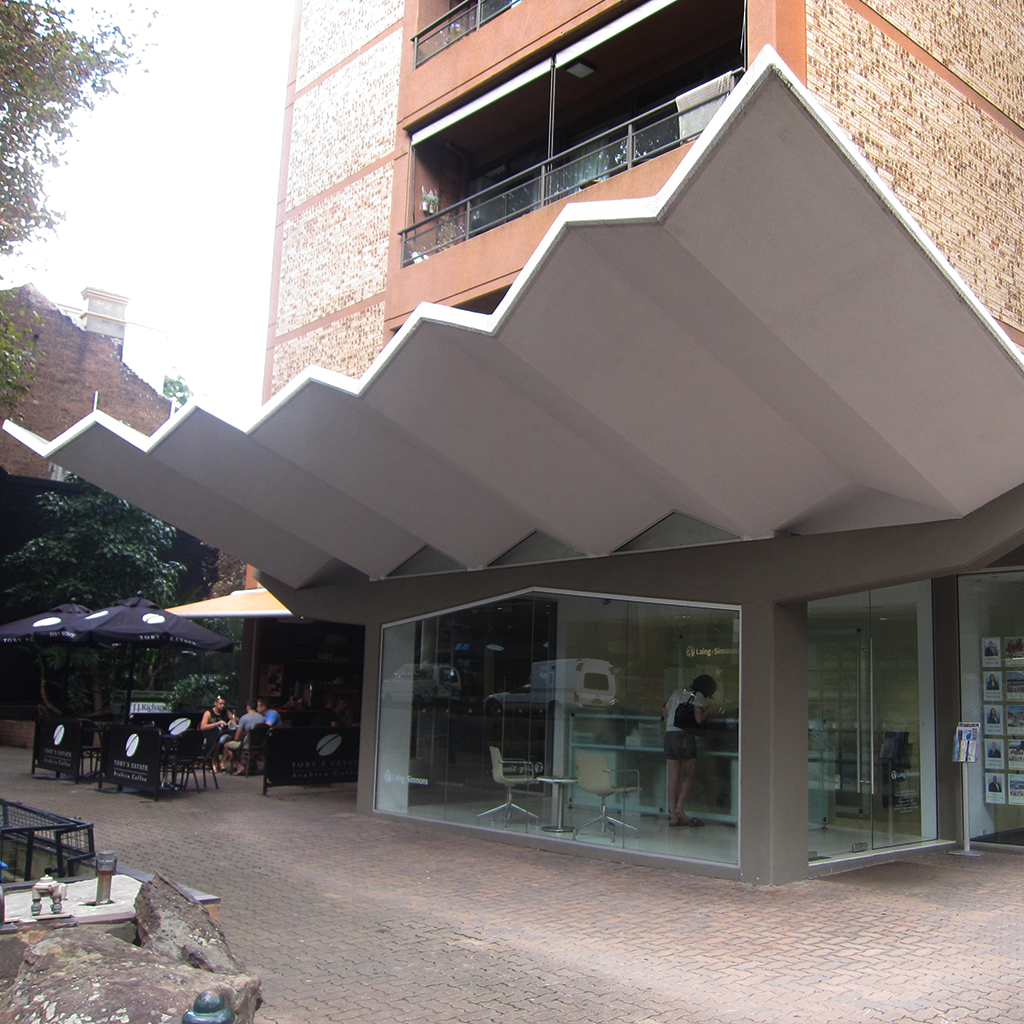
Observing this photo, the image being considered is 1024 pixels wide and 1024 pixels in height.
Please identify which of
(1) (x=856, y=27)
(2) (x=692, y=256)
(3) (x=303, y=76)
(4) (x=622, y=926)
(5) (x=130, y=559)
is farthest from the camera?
(5) (x=130, y=559)

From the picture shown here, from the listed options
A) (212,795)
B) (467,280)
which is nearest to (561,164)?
(467,280)

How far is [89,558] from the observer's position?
76.2 ft

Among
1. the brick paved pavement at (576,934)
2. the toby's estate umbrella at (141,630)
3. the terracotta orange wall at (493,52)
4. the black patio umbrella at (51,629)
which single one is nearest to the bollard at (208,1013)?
the brick paved pavement at (576,934)

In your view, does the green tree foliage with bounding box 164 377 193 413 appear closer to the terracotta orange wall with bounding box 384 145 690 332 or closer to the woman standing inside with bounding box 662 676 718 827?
the terracotta orange wall with bounding box 384 145 690 332

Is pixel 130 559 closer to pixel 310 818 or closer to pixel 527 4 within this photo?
pixel 310 818

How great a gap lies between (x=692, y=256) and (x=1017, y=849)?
838 centimetres

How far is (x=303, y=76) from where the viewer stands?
1673cm

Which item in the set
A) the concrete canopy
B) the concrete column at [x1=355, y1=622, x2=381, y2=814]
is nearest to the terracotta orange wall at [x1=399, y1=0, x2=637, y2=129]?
the concrete canopy

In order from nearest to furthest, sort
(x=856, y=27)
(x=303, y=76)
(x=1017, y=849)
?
1. (x=856, y=27)
2. (x=1017, y=849)
3. (x=303, y=76)

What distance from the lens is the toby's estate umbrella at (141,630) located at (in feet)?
50.0

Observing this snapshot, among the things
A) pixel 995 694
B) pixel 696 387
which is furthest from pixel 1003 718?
pixel 696 387

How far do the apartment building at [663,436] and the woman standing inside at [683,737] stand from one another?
11cm

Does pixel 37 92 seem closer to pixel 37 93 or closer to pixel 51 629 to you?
pixel 37 93

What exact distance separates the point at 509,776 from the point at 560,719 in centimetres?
97
